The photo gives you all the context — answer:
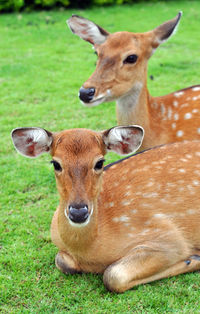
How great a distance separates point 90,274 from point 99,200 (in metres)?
0.61

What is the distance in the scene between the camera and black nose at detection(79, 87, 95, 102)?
4.79 meters

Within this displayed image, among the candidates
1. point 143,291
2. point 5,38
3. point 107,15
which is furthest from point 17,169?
point 107,15

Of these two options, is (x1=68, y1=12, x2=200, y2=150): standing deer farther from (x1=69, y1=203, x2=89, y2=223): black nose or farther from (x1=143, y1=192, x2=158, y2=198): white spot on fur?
(x1=69, y1=203, x2=89, y2=223): black nose

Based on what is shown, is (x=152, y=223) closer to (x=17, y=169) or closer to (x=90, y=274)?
(x=90, y=274)

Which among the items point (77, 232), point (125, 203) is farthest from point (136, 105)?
point (77, 232)

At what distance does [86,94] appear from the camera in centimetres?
479

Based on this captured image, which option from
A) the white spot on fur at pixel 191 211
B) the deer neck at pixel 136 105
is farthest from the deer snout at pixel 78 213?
the deer neck at pixel 136 105

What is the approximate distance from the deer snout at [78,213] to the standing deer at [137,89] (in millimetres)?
1840

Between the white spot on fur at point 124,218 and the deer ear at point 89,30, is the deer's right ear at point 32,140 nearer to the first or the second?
the white spot on fur at point 124,218

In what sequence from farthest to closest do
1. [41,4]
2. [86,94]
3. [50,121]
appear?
[41,4]
[50,121]
[86,94]

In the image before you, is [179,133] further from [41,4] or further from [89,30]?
[41,4]

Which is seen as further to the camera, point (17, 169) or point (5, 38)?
point (5, 38)

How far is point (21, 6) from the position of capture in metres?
14.5

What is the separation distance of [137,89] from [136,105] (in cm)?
18
